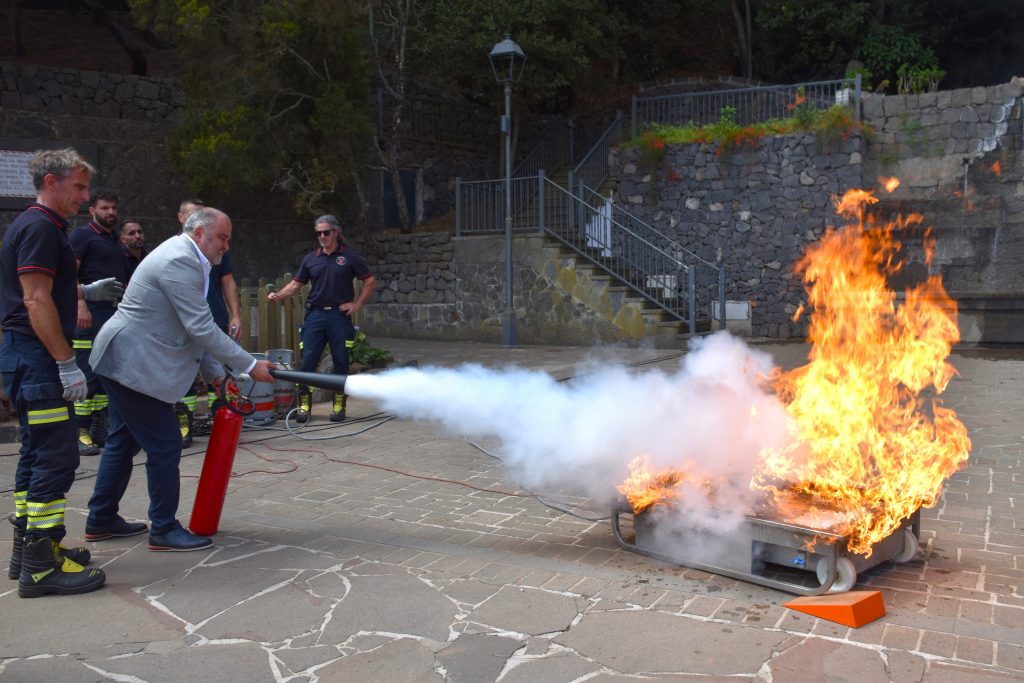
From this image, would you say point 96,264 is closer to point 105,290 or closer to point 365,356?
point 105,290

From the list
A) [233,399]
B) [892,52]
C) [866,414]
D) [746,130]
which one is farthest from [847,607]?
[892,52]

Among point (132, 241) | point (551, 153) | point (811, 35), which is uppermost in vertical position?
point (811, 35)

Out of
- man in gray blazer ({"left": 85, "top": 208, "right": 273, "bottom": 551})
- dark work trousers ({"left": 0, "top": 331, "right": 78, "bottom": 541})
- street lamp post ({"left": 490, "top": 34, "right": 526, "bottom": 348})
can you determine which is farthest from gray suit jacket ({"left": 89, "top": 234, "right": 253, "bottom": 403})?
street lamp post ({"left": 490, "top": 34, "right": 526, "bottom": 348})

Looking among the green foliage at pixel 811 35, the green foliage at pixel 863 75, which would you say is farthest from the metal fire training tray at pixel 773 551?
the green foliage at pixel 811 35

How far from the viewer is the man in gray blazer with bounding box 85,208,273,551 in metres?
5.00

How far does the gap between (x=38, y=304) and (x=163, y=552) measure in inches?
65.6

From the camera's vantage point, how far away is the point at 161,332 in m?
5.09

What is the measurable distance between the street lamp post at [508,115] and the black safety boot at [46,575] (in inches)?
478

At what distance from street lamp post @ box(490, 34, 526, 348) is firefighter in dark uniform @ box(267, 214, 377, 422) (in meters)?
6.97

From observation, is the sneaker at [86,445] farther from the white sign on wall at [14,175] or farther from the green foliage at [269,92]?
the white sign on wall at [14,175]

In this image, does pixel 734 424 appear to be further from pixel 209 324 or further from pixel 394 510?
pixel 209 324

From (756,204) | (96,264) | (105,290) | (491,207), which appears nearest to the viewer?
(105,290)

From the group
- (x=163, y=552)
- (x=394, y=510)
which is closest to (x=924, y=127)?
(x=394, y=510)

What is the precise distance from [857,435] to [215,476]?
3828mm
